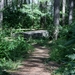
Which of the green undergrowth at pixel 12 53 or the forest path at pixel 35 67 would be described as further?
the green undergrowth at pixel 12 53

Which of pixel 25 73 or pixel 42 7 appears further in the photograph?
pixel 42 7

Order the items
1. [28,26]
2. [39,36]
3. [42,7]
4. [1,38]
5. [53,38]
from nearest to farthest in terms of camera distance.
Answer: [1,38], [53,38], [39,36], [28,26], [42,7]

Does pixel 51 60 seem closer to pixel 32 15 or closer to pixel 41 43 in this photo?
pixel 41 43

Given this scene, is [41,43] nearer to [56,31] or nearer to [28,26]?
[56,31]

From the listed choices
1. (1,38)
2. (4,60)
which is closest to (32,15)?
(1,38)

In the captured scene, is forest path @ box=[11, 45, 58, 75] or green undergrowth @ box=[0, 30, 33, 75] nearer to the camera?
forest path @ box=[11, 45, 58, 75]

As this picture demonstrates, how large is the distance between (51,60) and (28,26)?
20.8m

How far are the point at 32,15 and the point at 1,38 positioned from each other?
58.1 ft

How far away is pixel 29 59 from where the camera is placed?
1023 cm

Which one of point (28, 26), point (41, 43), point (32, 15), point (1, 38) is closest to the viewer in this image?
point (1, 38)

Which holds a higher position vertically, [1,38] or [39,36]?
[1,38]

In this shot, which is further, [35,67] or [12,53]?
[12,53]

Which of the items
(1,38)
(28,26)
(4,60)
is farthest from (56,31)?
(28,26)

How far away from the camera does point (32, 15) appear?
28.5 meters
